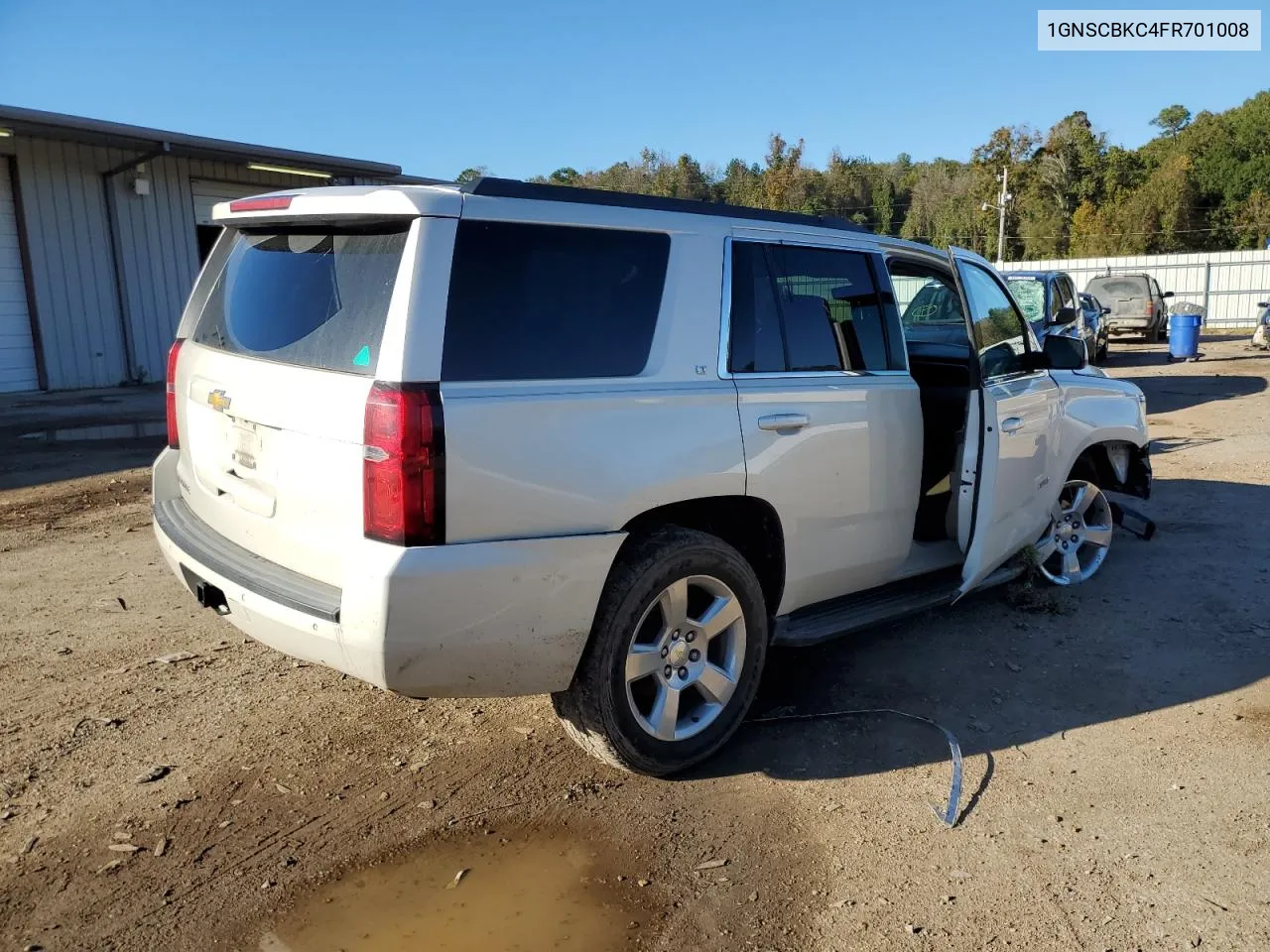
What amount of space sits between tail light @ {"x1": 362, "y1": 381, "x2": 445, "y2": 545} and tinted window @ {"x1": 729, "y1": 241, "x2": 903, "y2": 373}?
1.28 meters

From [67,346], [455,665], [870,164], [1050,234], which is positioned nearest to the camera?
[455,665]

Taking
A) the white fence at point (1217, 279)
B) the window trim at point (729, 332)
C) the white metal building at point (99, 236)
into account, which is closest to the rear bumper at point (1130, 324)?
the white fence at point (1217, 279)

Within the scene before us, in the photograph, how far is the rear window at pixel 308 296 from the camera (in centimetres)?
300

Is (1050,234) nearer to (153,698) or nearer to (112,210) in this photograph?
(112,210)

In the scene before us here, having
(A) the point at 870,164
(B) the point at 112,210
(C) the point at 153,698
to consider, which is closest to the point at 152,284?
(B) the point at 112,210

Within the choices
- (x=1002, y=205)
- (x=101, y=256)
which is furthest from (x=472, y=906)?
(x=1002, y=205)

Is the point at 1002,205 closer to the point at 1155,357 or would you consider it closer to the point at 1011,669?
the point at 1155,357

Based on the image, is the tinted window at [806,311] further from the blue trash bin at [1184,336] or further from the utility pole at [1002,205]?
the utility pole at [1002,205]

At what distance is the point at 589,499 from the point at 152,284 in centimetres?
1655

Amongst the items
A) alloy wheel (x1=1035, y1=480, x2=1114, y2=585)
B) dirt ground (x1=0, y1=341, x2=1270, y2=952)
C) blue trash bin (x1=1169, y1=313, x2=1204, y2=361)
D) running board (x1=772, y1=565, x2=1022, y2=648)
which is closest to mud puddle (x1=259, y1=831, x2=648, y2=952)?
dirt ground (x1=0, y1=341, x2=1270, y2=952)

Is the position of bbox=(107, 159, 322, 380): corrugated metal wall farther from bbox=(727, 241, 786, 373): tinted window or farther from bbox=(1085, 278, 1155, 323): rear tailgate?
bbox=(1085, 278, 1155, 323): rear tailgate

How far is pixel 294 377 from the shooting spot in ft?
10.3

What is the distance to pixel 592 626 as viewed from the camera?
10.7 ft

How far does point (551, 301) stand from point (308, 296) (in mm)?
845
